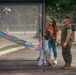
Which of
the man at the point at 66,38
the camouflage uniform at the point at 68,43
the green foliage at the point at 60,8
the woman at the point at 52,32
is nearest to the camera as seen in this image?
the man at the point at 66,38

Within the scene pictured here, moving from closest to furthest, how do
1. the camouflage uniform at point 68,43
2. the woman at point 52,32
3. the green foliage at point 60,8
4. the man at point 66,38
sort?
1. the man at point 66,38
2. the camouflage uniform at point 68,43
3. the woman at point 52,32
4. the green foliage at point 60,8

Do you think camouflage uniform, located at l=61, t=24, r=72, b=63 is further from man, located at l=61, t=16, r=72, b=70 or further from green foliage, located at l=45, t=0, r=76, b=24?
green foliage, located at l=45, t=0, r=76, b=24

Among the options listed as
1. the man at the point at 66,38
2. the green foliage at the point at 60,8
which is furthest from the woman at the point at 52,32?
the green foliage at the point at 60,8

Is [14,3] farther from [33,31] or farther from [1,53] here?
[1,53]

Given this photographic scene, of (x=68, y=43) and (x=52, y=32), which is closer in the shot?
(x=68, y=43)

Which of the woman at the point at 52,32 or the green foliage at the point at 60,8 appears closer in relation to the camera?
the woman at the point at 52,32

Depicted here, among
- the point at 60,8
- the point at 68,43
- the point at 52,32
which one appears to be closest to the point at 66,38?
the point at 68,43

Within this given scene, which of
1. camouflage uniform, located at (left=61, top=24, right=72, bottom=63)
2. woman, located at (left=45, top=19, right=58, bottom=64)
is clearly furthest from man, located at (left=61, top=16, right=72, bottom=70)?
woman, located at (left=45, top=19, right=58, bottom=64)

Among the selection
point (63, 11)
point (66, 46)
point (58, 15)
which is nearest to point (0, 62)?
point (66, 46)

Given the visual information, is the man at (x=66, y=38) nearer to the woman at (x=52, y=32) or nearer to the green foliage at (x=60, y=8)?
the woman at (x=52, y=32)

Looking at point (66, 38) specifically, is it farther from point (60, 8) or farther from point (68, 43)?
point (60, 8)

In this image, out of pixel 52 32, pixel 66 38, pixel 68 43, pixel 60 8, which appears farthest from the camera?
pixel 60 8

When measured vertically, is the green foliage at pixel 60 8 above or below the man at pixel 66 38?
above

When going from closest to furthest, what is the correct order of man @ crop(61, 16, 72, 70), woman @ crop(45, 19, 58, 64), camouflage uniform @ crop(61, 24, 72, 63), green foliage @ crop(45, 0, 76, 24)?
man @ crop(61, 16, 72, 70), camouflage uniform @ crop(61, 24, 72, 63), woman @ crop(45, 19, 58, 64), green foliage @ crop(45, 0, 76, 24)
